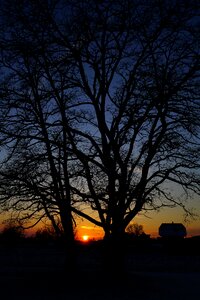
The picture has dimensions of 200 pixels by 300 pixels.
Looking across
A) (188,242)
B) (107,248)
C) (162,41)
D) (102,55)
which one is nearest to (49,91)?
(102,55)

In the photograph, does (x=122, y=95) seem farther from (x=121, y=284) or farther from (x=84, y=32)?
(x=121, y=284)

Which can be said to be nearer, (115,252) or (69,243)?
(115,252)

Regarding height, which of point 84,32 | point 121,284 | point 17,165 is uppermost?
point 84,32

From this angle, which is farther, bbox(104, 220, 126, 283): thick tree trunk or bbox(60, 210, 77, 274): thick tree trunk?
bbox(60, 210, 77, 274): thick tree trunk

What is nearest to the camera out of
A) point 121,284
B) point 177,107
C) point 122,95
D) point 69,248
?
point 121,284

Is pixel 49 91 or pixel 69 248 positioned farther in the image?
pixel 69 248

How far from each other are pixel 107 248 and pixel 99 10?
8.56m

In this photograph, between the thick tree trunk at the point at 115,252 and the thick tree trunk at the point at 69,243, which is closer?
the thick tree trunk at the point at 115,252

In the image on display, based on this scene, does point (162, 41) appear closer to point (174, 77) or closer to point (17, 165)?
point (174, 77)

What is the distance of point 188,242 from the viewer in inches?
2474

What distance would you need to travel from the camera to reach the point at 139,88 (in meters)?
16.0

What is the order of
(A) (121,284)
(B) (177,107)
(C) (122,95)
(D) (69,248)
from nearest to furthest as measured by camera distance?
(A) (121,284)
(B) (177,107)
(C) (122,95)
(D) (69,248)

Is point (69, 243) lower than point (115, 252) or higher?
higher

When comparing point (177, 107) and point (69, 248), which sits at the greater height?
point (177, 107)
